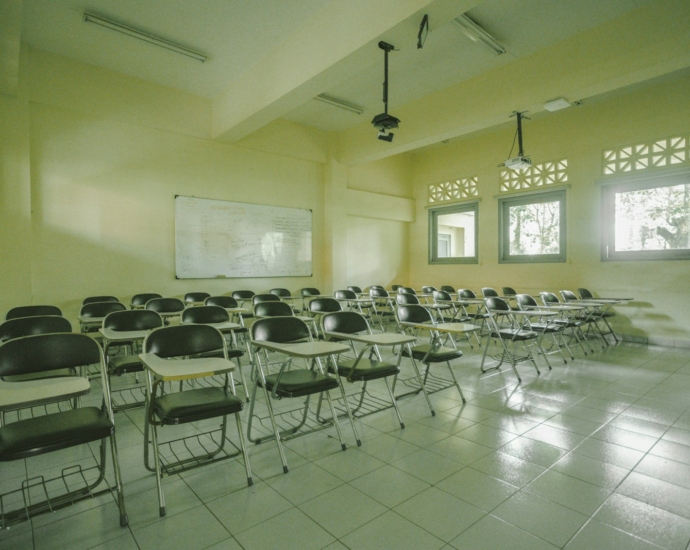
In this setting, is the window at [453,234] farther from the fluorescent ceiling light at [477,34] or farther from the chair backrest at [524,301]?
the fluorescent ceiling light at [477,34]

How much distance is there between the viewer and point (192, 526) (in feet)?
6.25

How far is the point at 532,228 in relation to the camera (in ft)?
25.9

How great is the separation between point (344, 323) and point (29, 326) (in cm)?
259

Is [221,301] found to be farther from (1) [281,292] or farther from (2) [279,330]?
(2) [279,330]

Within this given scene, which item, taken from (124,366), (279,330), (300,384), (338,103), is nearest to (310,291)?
(338,103)

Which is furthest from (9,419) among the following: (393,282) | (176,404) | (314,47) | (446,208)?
(446,208)

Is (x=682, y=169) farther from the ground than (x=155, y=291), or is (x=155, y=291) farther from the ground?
(x=682, y=169)

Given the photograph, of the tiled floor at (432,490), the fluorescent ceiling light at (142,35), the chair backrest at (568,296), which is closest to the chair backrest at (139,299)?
the tiled floor at (432,490)

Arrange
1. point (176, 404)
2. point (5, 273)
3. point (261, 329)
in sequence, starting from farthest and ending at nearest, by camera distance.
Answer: point (5, 273) → point (261, 329) → point (176, 404)

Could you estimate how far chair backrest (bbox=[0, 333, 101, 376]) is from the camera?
2.20m

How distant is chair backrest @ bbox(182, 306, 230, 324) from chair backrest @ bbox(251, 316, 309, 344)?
1.15 m

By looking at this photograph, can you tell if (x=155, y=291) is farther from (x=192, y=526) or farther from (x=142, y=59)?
(x=192, y=526)

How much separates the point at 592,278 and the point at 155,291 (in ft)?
24.1

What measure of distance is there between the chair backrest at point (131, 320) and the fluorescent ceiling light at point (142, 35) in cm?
342
